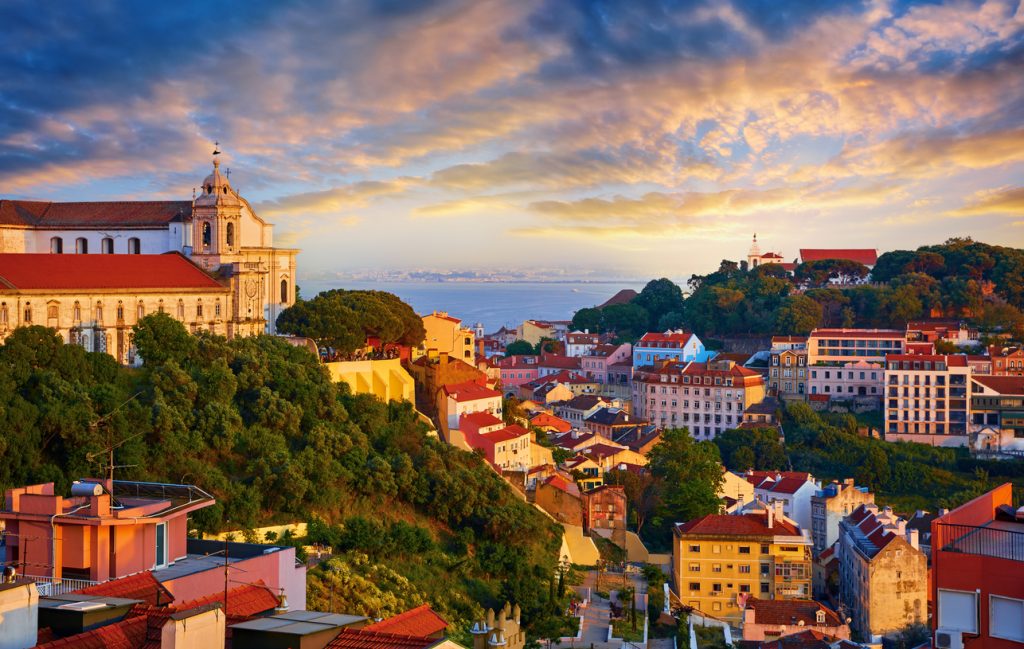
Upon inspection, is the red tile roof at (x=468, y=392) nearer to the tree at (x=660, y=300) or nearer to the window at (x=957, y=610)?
the window at (x=957, y=610)

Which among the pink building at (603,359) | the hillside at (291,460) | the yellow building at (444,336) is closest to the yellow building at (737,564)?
the hillside at (291,460)

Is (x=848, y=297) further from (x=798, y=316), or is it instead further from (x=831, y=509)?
(x=831, y=509)

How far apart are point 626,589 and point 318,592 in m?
10.8

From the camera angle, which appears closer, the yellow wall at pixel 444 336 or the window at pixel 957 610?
the window at pixel 957 610

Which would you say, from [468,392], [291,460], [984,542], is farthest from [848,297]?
[984,542]

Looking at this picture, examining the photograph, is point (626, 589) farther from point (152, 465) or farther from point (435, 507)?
point (152, 465)

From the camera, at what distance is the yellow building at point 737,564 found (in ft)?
99.3

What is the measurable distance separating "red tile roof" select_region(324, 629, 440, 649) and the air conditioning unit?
356 centimetres

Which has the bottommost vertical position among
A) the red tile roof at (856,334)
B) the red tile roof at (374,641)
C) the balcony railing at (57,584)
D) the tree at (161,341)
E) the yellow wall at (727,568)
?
the yellow wall at (727,568)

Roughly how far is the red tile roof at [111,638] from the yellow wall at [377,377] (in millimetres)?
24204

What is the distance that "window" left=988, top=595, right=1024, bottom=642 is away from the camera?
7715 mm

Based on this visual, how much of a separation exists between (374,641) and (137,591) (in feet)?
9.24

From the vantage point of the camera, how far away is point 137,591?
31.6 feet

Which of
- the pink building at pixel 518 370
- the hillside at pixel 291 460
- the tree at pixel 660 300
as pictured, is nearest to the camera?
the hillside at pixel 291 460
